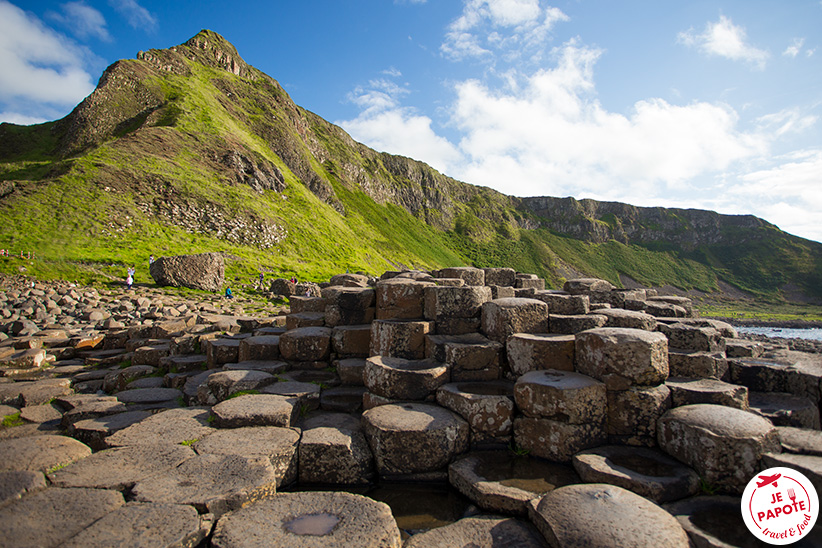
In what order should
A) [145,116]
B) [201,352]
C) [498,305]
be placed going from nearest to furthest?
1. [498,305]
2. [201,352]
3. [145,116]

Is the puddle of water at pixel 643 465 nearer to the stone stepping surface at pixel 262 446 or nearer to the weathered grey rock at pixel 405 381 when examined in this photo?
the weathered grey rock at pixel 405 381

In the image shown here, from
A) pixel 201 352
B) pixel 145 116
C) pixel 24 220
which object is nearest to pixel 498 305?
pixel 201 352

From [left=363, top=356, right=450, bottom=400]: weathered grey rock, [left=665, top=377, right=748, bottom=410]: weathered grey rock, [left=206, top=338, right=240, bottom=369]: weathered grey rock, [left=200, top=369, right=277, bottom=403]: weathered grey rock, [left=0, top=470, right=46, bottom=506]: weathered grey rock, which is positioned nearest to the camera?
[left=0, top=470, right=46, bottom=506]: weathered grey rock

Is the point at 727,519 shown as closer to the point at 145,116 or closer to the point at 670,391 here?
the point at 670,391

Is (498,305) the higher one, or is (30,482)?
(498,305)

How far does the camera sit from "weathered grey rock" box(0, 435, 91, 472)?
397 cm

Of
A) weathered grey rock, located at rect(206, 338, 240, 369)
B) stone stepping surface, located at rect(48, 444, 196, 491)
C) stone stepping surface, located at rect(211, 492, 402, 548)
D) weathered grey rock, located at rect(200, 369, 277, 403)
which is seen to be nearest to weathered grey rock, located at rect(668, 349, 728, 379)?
stone stepping surface, located at rect(211, 492, 402, 548)

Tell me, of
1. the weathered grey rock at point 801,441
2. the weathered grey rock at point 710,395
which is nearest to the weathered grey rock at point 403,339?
the weathered grey rock at point 710,395

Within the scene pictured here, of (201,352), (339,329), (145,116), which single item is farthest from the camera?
(145,116)

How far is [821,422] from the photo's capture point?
217 inches

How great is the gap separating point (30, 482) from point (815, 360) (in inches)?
458

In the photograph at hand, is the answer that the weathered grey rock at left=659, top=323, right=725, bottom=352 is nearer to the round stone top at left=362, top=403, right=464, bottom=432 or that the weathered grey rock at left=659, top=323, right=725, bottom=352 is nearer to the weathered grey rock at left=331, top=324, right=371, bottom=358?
the round stone top at left=362, top=403, right=464, bottom=432

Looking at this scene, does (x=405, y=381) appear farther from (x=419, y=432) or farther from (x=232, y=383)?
(x=232, y=383)

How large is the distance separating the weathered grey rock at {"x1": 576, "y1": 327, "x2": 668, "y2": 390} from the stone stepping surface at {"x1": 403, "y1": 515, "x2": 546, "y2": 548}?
7.61 ft
